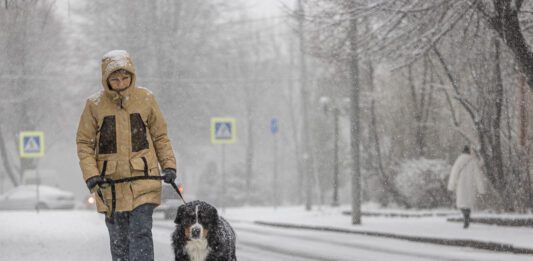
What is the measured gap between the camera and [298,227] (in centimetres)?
2377

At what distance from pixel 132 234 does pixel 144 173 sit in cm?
45

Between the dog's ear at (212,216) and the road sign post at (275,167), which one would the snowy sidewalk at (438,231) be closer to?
the dog's ear at (212,216)

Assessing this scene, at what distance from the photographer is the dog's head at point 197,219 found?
282 inches

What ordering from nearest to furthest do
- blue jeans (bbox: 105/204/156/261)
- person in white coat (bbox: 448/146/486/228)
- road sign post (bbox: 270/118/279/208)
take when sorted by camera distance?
blue jeans (bbox: 105/204/156/261) < person in white coat (bbox: 448/146/486/228) < road sign post (bbox: 270/118/279/208)

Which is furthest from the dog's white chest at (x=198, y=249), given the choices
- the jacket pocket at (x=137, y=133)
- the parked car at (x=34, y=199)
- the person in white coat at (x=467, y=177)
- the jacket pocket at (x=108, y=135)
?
the parked car at (x=34, y=199)

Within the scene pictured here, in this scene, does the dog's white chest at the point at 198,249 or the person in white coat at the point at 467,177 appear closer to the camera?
the dog's white chest at the point at 198,249

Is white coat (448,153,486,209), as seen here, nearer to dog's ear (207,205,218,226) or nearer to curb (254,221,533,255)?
curb (254,221,533,255)

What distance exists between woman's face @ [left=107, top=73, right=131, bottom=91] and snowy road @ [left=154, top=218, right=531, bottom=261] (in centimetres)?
709

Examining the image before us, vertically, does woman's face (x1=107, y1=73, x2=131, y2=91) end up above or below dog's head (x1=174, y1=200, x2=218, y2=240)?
above

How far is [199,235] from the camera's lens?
7145 mm

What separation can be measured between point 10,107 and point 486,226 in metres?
31.4

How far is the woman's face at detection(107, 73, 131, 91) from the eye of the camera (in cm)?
702

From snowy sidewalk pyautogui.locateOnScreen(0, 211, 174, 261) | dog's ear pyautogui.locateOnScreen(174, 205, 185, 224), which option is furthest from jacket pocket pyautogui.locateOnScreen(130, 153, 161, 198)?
snowy sidewalk pyautogui.locateOnScreen(0, 211, 174, 261)

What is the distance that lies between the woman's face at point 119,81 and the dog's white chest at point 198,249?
1.26 metres
